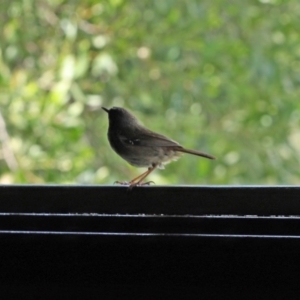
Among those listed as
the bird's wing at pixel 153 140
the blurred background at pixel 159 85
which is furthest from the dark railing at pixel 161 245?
the blurred background at pixel 159 85

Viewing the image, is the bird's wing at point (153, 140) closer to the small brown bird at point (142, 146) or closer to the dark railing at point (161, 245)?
the small brown bird at point (142, 146)

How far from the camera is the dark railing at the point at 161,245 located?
0.83m

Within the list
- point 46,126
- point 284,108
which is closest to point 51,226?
point 46,126

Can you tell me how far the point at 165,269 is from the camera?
33.3 inches

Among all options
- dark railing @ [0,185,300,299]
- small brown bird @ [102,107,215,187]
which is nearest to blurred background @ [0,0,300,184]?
small brown bird @ [102,107,215,187]

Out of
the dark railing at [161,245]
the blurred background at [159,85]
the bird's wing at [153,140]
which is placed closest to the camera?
the dark railing at [161,245]

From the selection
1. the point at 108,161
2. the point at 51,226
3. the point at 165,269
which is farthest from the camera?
the point at 108,161

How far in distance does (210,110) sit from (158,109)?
209 millimetres

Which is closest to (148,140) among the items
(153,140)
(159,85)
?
(153,140)

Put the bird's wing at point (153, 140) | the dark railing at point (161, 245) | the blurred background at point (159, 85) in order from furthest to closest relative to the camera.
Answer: the blurred background at point (159, 85)
the bird's wing at point (153, 140)
the dark railing at point (161, 245)

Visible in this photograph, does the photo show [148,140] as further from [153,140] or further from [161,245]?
[161,245]

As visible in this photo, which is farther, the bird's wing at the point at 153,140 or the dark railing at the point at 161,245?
the bird's wing at the point at 153,140

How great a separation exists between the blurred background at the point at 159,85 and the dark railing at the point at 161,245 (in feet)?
4.68

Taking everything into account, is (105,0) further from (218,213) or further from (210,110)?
(218,213)
